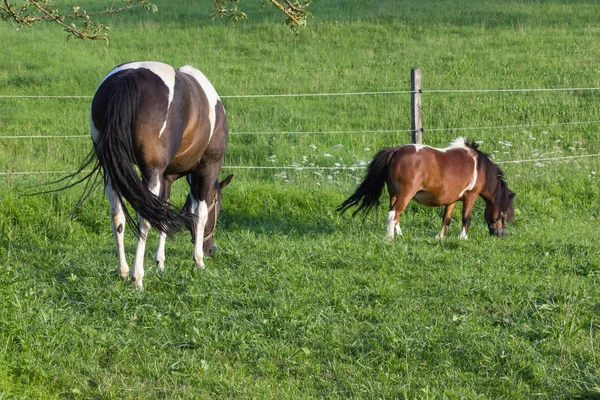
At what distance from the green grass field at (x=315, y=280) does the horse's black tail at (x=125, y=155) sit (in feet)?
2.18

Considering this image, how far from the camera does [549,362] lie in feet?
15.0

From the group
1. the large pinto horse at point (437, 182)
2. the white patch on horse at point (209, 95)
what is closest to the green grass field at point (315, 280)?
the large pinto horse at point (437, 182)

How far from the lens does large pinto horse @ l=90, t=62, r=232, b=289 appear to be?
5.35 meters

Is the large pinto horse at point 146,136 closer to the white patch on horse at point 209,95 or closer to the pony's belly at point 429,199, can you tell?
the white patch on horse at point 209,95

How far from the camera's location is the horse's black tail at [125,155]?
17.4 ft

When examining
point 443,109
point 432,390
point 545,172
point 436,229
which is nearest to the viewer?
point 432,390

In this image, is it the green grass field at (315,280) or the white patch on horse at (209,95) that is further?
the white patch on horse at (209,95)

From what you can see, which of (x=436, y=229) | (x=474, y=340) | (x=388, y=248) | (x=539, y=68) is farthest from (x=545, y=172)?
(x=539, y=68)

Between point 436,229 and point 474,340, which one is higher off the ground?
point 474,340

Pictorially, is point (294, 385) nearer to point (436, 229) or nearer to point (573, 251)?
point (573, 251)

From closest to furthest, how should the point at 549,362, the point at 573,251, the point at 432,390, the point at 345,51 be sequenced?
the point at 432,390 < the point at 549,362 < the point at 573,251 < the point at 345,51

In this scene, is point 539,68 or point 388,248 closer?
point 388,248

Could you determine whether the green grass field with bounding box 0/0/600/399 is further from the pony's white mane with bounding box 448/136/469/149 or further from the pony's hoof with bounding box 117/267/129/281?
the pony's white mane with bounding box 448/136/469/149

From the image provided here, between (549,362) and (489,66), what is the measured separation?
54.2 feet
